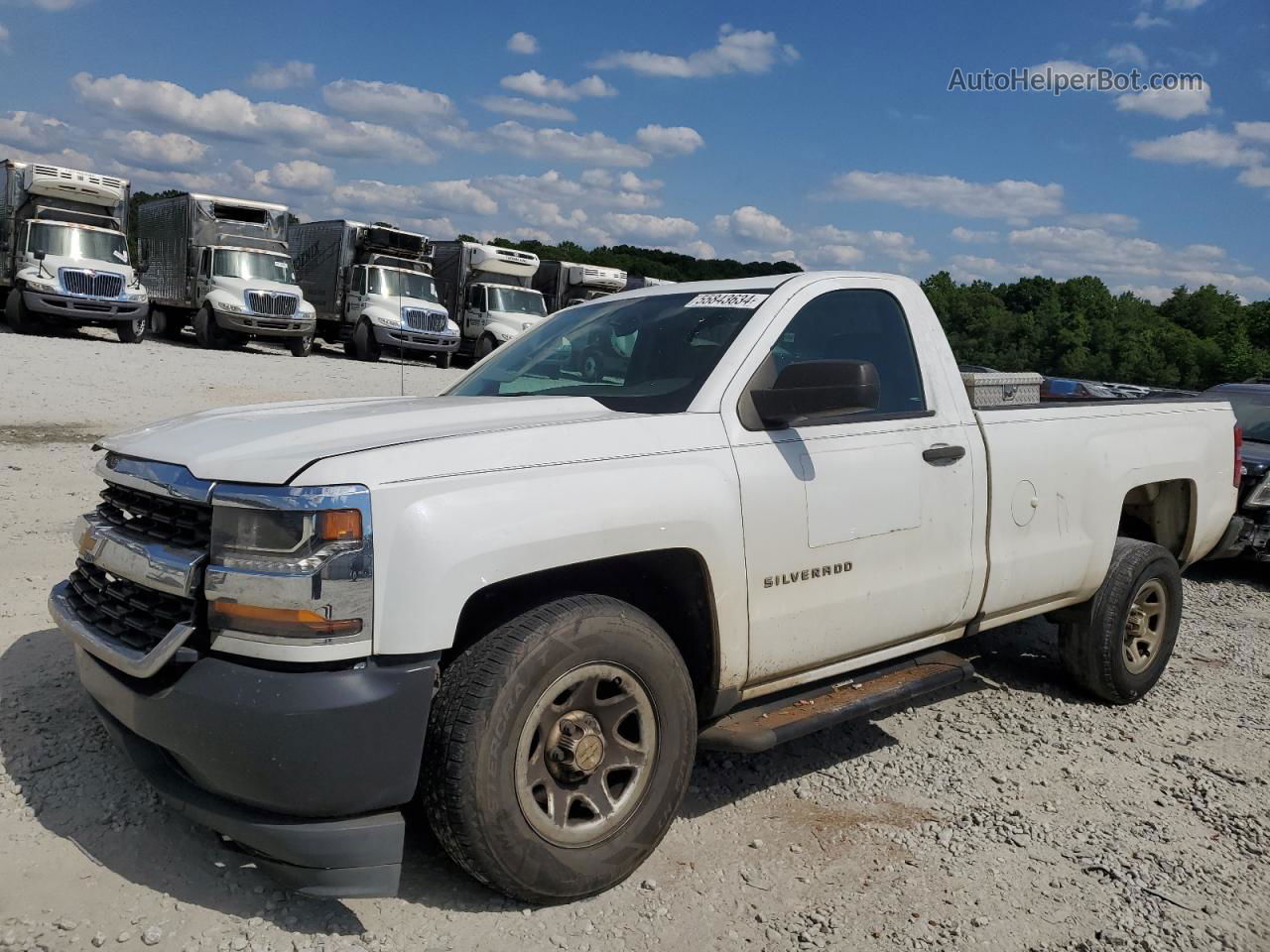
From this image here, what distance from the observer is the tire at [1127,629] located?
15.6 ft

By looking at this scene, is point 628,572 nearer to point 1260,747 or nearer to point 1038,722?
point 1038,722

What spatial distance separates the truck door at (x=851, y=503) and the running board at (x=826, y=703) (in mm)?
145

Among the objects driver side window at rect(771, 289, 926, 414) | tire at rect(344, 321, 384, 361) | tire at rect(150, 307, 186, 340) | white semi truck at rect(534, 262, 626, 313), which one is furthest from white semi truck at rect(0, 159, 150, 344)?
driver side window at rect(771, 289, 926, 414)

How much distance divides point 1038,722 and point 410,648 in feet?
11.0

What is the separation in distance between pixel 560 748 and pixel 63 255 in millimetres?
22080

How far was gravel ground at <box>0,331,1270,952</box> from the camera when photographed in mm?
2844

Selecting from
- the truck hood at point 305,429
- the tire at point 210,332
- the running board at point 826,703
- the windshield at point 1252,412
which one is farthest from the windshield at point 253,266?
the running board at point 826,703

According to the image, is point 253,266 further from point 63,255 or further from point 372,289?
point 63,255

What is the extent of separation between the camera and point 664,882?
3168 mm

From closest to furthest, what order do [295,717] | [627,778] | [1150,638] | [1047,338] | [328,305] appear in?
[295,717]
[627,778]
[1150,638]
[328,305]
[1047,338]

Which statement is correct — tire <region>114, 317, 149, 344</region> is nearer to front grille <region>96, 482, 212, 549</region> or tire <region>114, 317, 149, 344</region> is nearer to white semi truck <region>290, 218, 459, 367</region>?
white semi truck <region>290, 218, 459, 367</region>

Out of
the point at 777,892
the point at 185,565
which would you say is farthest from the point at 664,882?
the point at 185,565

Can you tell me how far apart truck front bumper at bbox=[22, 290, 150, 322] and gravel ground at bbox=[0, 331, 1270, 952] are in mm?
17376

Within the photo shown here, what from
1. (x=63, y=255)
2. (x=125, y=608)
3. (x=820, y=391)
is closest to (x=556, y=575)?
(x=820, y=391)
